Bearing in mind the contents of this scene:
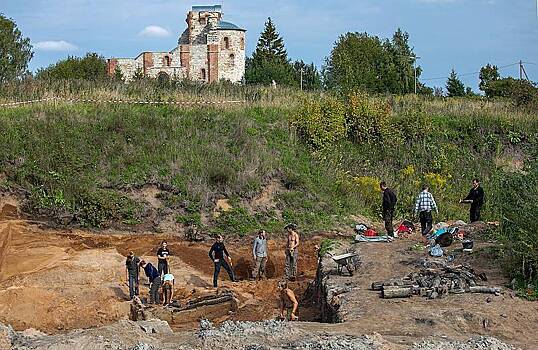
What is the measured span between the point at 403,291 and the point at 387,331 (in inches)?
79.9

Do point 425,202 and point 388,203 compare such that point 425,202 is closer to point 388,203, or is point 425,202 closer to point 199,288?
point 388,203

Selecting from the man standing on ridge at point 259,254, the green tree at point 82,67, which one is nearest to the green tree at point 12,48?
the green tree at point 82,67

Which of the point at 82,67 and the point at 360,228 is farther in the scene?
the point at 82,67

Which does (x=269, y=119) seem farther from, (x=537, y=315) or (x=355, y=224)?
(x=537, y=315)

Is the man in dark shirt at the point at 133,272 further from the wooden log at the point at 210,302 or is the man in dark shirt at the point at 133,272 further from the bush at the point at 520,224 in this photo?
the bush at the point at 520,224

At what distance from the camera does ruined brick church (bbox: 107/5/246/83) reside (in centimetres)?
4944

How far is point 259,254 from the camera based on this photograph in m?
18.2

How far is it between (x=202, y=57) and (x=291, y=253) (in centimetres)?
3540

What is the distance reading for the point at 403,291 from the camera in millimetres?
13141

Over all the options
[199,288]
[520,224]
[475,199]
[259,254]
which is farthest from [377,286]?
[475,199]

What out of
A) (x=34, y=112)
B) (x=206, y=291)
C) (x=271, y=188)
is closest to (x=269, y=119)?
(x=271, y=188)

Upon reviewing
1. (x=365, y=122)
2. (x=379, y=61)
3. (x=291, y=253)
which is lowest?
(x=291, y=253)

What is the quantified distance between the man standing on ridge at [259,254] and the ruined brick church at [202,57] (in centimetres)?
3101

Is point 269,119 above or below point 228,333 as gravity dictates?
above
